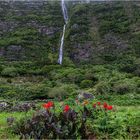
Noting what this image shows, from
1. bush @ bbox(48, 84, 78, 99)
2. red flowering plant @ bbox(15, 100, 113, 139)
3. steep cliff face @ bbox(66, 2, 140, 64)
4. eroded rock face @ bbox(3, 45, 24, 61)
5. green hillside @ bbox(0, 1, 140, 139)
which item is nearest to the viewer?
red flowering plant @ bbox(15, 100, 113, 139)

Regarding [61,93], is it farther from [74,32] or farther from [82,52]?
[74,32]

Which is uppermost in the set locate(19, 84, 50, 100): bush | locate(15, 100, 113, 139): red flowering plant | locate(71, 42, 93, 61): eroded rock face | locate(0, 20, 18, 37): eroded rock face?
locate(0, 20, 18, 37): eroded rock face

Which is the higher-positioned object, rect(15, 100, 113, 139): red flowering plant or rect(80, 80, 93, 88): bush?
rect(80, 80, 93, 88): bush

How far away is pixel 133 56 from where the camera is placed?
1967 inches

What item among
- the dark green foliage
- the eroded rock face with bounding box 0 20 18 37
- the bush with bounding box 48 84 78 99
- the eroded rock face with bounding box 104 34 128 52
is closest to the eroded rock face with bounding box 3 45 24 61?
the eroded rock face with bounding box 0 20 18 37

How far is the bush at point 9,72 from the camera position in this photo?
43875 mm

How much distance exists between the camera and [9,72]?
4416 cm

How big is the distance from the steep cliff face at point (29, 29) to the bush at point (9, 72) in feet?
19.0

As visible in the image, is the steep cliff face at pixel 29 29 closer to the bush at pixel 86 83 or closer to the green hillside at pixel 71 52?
the green hillside at pixel 71 52

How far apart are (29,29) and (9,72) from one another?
1752 centimetres

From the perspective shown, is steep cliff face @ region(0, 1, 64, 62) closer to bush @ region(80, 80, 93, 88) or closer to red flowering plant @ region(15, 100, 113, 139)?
bush @ region(80, 80, 93, 88)

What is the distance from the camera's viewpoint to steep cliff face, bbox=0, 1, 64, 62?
53.3m

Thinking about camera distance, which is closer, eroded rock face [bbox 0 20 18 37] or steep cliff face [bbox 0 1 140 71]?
steep cliff face [bbox 0 1 140 71]

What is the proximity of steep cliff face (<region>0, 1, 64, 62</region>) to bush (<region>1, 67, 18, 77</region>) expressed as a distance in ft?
19.0
